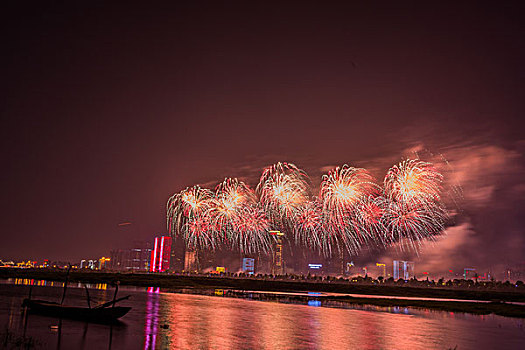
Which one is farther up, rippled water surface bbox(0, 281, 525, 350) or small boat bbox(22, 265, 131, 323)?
small boat bbox(22, 265, 131, 323)

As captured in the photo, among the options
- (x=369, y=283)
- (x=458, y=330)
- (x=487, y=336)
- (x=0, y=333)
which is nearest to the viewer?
(x=0, y=333)

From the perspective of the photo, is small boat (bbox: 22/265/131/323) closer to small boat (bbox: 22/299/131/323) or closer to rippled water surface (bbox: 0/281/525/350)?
small boat (bbox: 22/299/131/323)

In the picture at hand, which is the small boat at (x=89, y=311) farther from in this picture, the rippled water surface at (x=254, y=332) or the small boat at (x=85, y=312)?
the rippled water surface at (x=254, y=332)

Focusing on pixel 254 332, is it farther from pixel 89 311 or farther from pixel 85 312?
pixel 85 312

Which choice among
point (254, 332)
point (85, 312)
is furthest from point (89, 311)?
point (254, 332)

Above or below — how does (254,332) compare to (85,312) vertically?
below

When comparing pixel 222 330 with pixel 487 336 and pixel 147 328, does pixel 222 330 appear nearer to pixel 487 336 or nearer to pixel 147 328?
pixel 147 328

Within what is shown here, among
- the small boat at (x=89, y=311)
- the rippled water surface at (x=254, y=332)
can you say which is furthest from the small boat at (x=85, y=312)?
the rippled water surface at (x=254, y=332)

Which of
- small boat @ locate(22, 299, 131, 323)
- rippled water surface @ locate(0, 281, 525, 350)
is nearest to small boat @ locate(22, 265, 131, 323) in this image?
small boat @ locate(22, 299, 131, 323)

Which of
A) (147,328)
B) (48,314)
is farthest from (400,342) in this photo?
(48,314)
